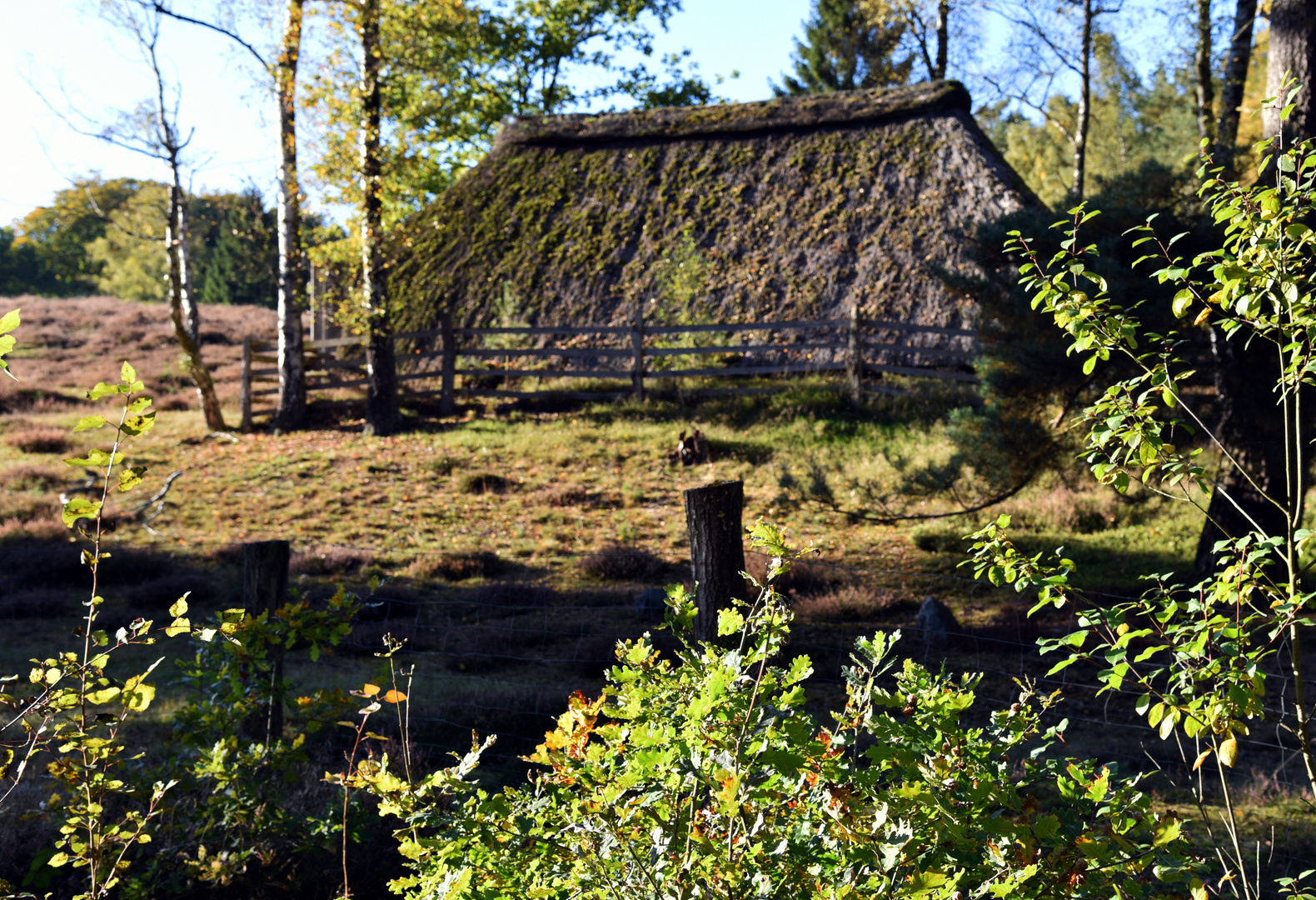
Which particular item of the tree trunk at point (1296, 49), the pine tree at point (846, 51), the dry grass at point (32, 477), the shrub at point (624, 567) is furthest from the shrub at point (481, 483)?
the pine tree at point (846, 51)

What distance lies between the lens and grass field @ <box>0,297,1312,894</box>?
6094 mm

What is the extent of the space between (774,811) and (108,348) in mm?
29742

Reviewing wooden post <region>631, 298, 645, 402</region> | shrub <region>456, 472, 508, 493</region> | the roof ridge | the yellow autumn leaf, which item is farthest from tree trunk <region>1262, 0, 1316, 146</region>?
the roof ridge

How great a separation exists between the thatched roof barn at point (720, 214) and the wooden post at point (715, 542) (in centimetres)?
1283

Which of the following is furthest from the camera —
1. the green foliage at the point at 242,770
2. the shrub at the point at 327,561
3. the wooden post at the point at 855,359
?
the wooden post at the point at 855,359

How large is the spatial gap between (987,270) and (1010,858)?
7.08 m

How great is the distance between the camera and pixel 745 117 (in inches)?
784

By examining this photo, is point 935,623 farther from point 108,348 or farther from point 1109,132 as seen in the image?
point 1109,132

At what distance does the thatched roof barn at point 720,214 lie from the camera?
55.0 feet

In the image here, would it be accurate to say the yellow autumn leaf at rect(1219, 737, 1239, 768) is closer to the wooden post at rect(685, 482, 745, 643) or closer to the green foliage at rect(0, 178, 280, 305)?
the wooden post at rect(685, 482, 745, 643)

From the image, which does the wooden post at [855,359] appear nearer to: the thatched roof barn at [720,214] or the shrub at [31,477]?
the thatched roof barn at [720,214]

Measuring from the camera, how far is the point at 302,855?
3.59 meters

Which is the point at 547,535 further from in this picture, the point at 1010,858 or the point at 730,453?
the point at 1010,858

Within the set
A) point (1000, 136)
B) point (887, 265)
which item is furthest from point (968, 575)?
point (1000, 136)
